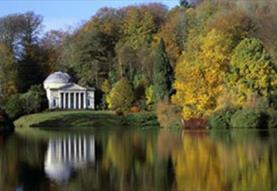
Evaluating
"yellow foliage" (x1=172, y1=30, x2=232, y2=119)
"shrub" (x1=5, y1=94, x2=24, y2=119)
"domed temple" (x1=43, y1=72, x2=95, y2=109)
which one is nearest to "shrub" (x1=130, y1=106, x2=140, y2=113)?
"domed temple" (x1=43, y1=72, x2=95, y2=109)

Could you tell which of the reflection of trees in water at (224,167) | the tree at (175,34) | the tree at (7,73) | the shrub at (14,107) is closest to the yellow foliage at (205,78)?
the tree at (175,34)

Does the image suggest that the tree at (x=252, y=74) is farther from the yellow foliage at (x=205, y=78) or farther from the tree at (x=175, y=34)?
the tree at (x=175, y=34)

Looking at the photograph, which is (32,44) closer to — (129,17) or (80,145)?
(129,17)

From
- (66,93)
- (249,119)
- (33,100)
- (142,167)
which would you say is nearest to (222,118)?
(249,119)

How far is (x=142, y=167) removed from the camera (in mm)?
25531

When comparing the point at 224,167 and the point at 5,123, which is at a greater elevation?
the point at 224,167

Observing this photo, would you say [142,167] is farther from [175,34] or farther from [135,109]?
[175,34]

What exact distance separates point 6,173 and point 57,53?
75245mm

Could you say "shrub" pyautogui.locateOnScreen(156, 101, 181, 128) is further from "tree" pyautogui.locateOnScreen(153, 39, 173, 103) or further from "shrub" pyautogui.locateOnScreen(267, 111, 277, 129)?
"shrub" pyautogui.locateOnScreen(267, 111, 277, 129)

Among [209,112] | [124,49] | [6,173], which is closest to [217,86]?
[209,112]

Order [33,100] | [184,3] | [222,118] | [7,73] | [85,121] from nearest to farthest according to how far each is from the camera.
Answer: [222,118], [85,121], [33,100], [7,73], [184,3]

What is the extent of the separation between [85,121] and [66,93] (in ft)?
59.6

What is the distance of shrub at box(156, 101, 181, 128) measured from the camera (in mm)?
63375

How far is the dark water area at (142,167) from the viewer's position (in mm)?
20391
